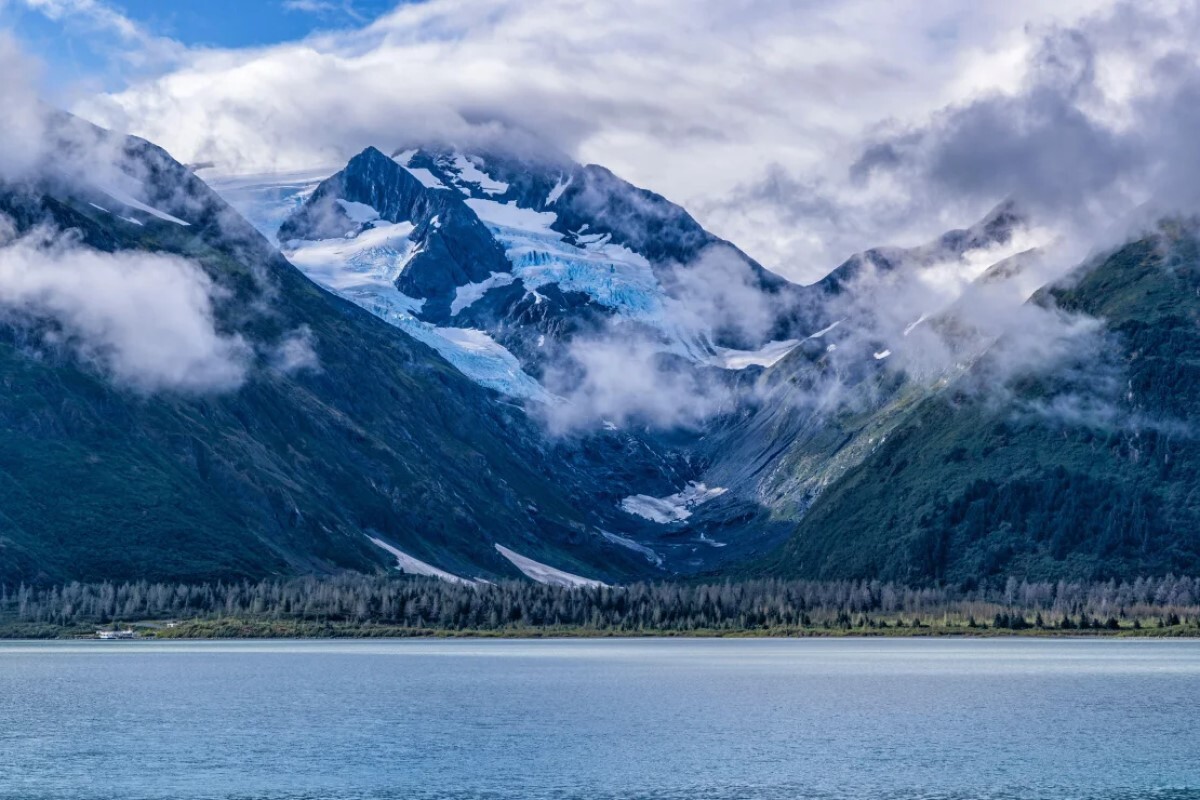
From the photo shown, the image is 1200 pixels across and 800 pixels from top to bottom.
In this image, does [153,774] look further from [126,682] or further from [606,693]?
[126,682]

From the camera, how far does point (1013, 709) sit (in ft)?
505

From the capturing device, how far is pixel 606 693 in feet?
577

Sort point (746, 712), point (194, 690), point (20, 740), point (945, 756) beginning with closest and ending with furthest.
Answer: point (945, 756)
point (20, 740)
point (746, 712)
point (194, 690)

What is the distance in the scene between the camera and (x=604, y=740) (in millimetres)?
129250

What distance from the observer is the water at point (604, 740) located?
340 ft

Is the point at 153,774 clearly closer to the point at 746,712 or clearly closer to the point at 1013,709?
the point at 746,712

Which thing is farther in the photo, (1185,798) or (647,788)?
(647,788)

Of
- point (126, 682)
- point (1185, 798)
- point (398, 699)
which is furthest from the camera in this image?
point (126, 682)

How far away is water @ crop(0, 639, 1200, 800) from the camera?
340 ft

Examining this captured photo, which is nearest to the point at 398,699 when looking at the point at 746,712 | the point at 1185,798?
the point at 746,712

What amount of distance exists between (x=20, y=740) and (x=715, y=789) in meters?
58.9

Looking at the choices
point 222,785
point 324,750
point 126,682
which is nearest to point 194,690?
point 126,682

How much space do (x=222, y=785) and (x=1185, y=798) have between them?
59401 millimetres

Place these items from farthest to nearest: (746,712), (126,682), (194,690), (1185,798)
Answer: (126,682)
(194,690)
(746,712)
(1185,798)
